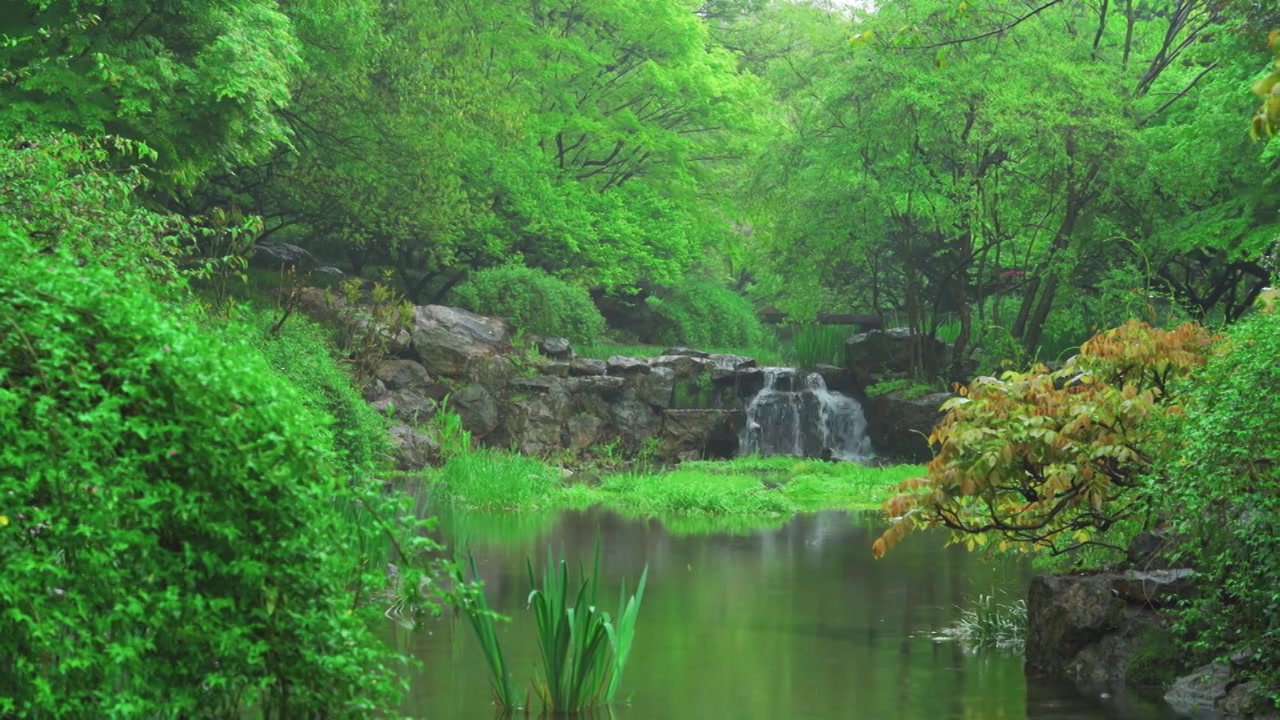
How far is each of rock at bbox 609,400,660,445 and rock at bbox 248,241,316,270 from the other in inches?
298

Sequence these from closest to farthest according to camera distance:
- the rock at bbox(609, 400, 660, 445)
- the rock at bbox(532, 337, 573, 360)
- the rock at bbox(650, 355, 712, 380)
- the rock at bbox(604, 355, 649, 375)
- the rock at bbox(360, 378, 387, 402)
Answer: the rock at bbox(360, 378, 387, 402) < the rock at bbox(609, 400, 660, 445) < the rock at bbox(604, 355, 649, 375) < the rock at bbox(532, 337, 573, 360) < the rock at bbox(650, 355, 712, 380)

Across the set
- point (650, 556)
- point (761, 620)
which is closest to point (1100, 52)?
point (650, 556)

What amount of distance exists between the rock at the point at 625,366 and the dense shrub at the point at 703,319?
22.9 feet

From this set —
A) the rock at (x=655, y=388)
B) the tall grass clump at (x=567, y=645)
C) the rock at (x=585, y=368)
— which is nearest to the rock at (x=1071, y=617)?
the tall grass clump at (x=567, y=645)

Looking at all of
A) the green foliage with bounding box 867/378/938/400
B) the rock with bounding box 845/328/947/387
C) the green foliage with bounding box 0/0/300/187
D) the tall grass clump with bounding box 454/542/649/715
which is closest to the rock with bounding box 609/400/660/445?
the green foliage with bounding box 867/378/938/400

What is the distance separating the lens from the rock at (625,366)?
87.8 ft

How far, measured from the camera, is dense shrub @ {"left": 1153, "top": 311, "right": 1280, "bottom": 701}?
21.0 ft

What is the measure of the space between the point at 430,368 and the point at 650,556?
11.9 m

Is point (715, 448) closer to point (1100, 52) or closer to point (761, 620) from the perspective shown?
point (1100, 52)

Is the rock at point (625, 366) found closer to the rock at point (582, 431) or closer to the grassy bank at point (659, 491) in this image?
the rock at point (582, 431)

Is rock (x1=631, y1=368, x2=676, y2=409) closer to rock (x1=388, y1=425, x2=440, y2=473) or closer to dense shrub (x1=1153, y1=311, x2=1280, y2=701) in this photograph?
rock (x1=388, y1=425, x2=440, y2=473)

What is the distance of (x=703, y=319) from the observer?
34406 millimetres

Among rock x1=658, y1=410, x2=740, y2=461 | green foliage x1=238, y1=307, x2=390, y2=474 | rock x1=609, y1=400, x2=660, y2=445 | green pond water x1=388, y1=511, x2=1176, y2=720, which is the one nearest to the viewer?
green pond water x1=388, y1=511, x2=1176, y2=720

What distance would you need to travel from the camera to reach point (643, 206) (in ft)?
102
